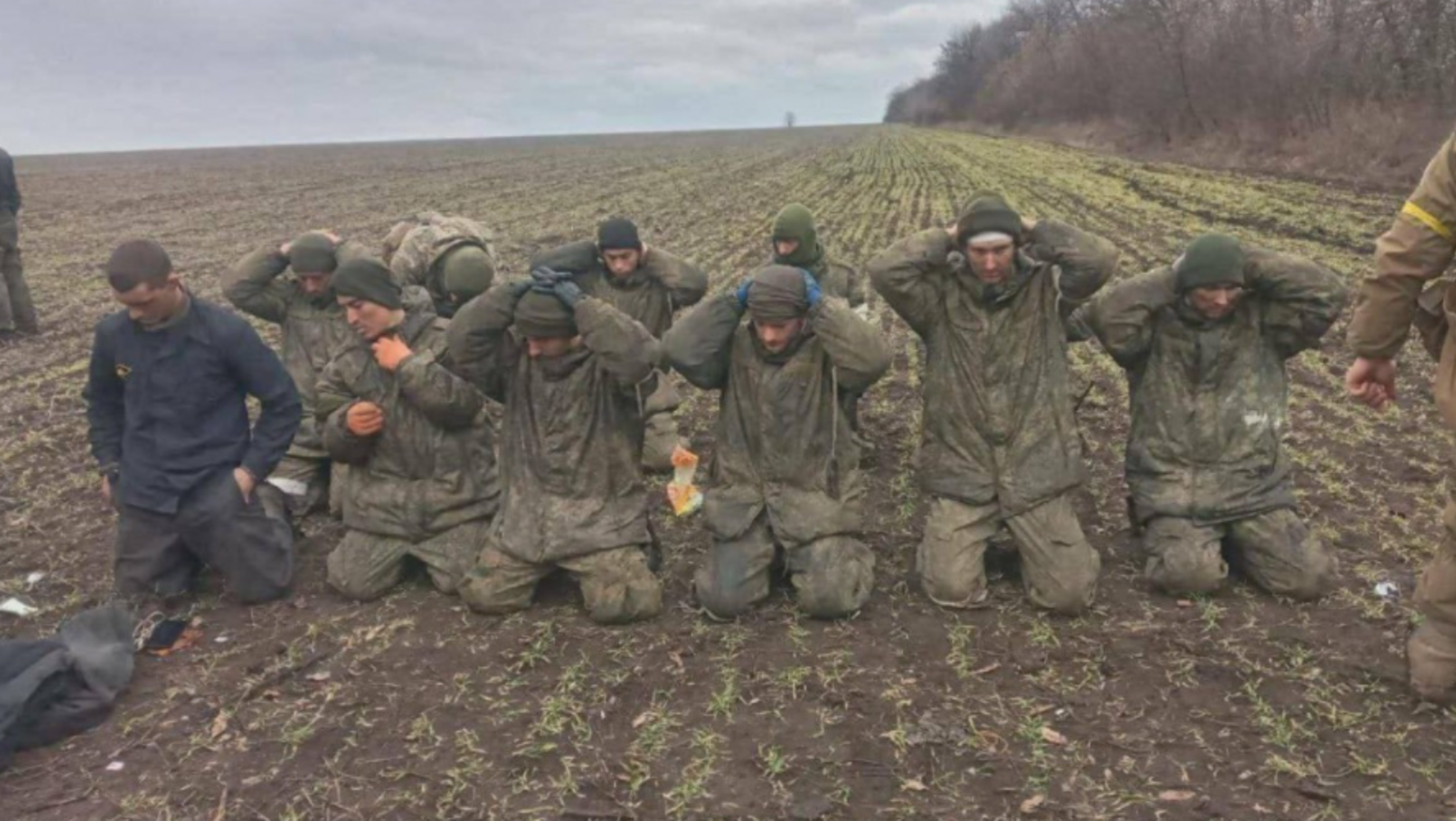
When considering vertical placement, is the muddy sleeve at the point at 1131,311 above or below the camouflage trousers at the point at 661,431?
above

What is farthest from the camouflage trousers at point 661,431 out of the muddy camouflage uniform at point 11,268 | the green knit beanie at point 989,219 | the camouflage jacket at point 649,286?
the muddy camouflage uniform at point 11,268

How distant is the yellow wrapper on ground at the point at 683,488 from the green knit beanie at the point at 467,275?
1462 millimetres

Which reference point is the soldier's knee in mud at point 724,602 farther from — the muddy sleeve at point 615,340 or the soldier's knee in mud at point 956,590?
the muddy sleeve at point 615,340

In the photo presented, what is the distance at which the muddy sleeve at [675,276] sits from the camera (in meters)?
6.51

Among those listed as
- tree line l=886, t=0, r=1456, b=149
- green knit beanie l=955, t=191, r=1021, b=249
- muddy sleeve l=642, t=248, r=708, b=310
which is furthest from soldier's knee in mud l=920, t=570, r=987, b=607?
tree line l=886, t=0, r=1456, b=149

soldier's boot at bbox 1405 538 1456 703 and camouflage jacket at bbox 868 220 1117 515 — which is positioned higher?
camouflage jacket at bbox 868 220 1117 515

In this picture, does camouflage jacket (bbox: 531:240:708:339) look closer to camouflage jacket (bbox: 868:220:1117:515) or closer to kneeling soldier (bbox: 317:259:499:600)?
kneeling soldier (bbox: 317:259:499:600)

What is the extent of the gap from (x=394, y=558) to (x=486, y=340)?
1221 millimetres

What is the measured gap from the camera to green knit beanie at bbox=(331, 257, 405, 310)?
4.73 meters

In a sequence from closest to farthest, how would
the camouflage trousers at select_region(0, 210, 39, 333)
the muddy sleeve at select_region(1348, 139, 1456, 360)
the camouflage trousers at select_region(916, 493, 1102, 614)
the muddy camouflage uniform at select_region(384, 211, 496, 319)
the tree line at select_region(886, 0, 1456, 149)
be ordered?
the muddy sleeve at select_region(1348, 139, 1456, 360), the camouflage trousers at select_region(916, 493, 1102, 614), the muddy camouflage uniform at select_region(384, 211, 496, 319), the camouflage trousers at select_region(0, 210, 39, 333), the tree line at select_region(886, 0, 1456, 149)

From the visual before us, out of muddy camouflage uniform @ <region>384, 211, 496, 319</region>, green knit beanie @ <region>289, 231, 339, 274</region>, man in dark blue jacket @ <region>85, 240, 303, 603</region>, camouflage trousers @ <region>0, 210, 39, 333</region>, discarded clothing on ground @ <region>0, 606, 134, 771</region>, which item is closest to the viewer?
discarded clothing on ground @ <region>0, 606, 134, 771</region>

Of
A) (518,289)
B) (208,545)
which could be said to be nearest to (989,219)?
(518,289)

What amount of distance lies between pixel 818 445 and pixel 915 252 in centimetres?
102

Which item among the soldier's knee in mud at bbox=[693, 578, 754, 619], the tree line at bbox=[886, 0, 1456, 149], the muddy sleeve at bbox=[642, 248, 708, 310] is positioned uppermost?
the tree line at bbox=[886, 0, 1456, 149]
